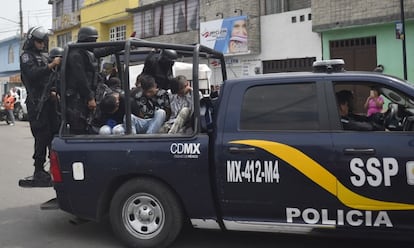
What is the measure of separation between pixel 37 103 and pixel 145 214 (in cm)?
246

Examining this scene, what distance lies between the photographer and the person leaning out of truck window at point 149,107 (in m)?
5.30

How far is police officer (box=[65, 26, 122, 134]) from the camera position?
5552mm

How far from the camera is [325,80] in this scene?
4465 mm

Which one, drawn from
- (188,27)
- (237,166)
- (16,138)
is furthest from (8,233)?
(188,27)

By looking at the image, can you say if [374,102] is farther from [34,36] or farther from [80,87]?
[34,36]

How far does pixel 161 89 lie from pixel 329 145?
2.80 m

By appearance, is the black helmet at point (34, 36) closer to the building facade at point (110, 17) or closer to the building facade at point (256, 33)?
the building facade at point (256, 33)

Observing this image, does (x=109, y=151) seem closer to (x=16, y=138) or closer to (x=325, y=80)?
(x=325, y=80)

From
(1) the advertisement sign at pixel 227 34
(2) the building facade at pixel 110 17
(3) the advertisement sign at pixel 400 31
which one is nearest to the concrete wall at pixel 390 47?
(3) the advertisement sign at pixel 400 31

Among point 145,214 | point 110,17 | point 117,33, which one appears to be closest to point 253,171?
point 145,214

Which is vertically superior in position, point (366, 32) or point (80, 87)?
point (366, 32)

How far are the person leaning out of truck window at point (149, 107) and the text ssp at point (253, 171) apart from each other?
1.13 meters

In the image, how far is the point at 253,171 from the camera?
4.45m

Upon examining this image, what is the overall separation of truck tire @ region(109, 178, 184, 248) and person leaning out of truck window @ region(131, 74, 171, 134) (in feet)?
2.16
